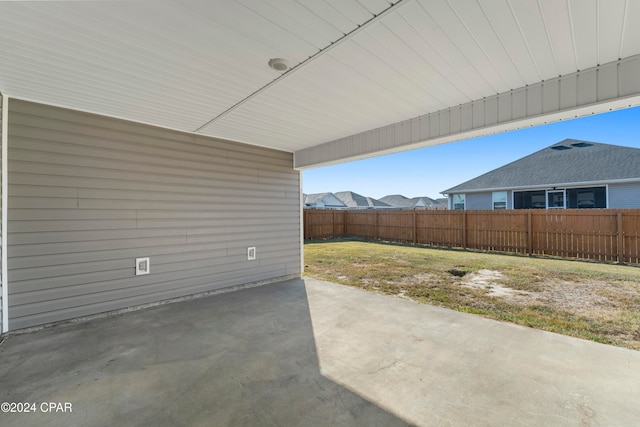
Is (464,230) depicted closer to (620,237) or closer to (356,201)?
(620,237)

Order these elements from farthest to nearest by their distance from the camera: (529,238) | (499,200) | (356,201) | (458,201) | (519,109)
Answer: (356,201) → (458,201) → (499,200) → (529,238) → (519,109)

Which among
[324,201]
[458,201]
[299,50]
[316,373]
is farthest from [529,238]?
[324,201]

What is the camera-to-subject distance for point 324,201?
28.5 m

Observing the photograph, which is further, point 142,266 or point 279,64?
point 142,266

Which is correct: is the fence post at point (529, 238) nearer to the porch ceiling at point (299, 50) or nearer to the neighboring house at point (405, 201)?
the porch ceiling at point (299, 50)

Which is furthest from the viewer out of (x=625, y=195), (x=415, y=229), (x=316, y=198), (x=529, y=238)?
(x=316, y=198)

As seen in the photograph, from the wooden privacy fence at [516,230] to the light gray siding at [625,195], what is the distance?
14.2 feet

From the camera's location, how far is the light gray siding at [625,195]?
31.5 ft

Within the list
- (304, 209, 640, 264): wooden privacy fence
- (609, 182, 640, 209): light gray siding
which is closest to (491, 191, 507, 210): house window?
(609, 182, 640, 209): light gray siding

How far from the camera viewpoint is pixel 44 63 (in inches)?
90.4

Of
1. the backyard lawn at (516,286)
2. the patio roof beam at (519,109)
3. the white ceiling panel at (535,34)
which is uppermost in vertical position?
the white ceiling panel at (535,34)

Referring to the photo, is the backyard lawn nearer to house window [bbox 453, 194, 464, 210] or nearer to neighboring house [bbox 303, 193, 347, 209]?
house window [bbox 453, 194, 464, 210]

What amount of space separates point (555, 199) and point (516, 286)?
9.35 metres

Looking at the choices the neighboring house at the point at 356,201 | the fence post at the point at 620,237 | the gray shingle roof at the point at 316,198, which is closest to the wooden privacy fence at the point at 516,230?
the fence post at the point at 620,237
